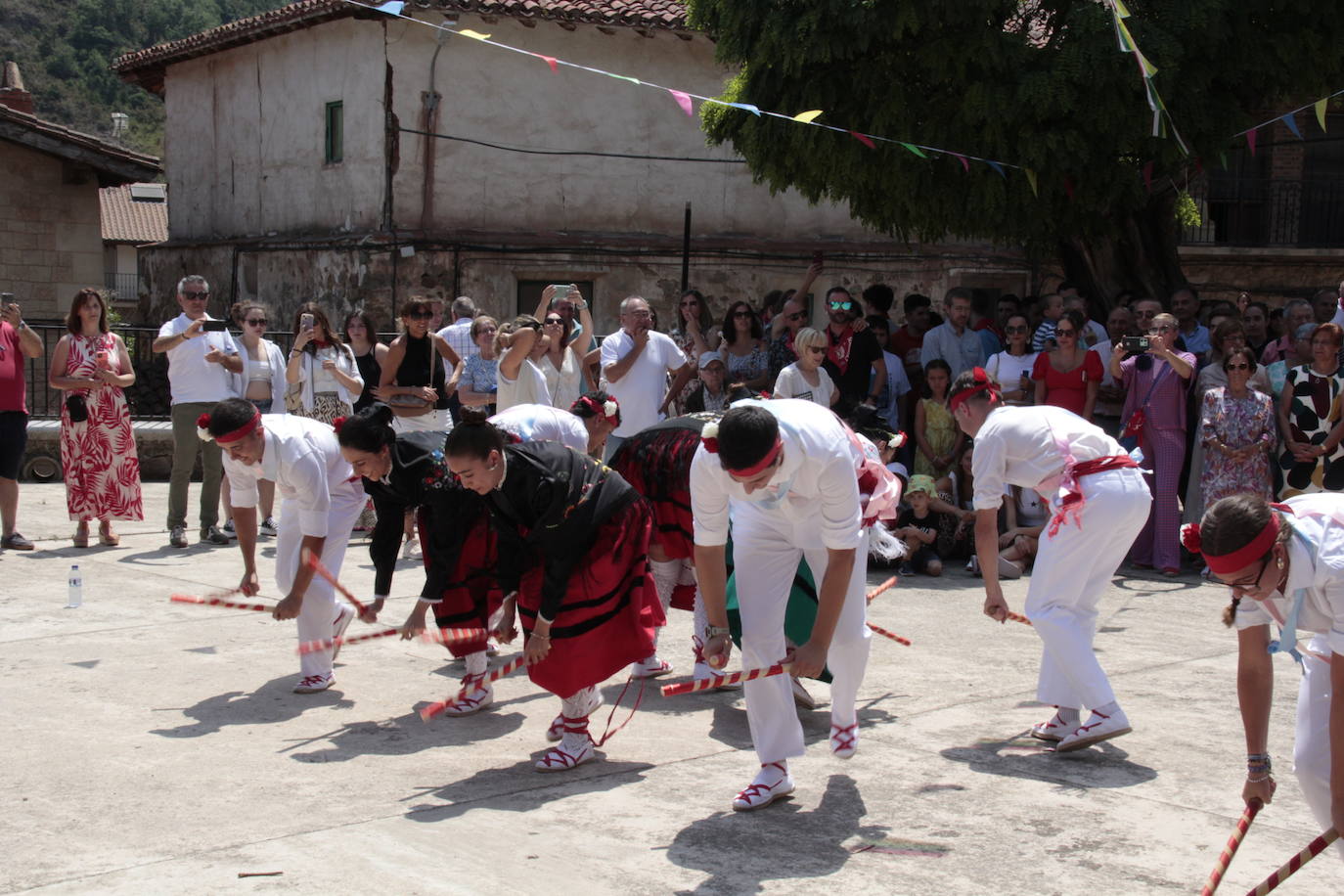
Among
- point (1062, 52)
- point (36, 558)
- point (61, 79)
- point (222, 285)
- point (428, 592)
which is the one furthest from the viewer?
point (61, 79)

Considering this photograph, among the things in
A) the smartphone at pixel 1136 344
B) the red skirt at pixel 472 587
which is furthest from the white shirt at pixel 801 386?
the red skirt at pixel 472 587

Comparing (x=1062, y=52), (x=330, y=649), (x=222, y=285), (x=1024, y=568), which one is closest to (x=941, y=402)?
(x=1024, y=568)

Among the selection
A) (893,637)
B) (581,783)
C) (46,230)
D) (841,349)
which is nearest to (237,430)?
(581,783)

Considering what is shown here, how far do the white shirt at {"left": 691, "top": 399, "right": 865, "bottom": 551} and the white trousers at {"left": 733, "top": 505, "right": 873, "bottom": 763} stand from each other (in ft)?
0.69

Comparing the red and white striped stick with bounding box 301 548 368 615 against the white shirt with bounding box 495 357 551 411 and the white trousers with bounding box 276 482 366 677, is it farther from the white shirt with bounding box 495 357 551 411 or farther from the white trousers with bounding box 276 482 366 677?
the white shirt with bounding box 495 357 551 411

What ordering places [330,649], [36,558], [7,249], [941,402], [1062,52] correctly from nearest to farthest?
[330,649] → [36,558] → [941,402] → [1062,52] → [7,249]

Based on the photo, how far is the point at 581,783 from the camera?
5.34 metres

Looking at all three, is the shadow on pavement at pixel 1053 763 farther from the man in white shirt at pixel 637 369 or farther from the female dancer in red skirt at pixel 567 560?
the man in white shirt at pixel 637 369

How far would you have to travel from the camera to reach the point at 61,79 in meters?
56.7

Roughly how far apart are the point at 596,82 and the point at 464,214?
9.31 ft

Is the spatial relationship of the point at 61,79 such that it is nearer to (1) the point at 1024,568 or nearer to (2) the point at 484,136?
(2) the point at 484,136

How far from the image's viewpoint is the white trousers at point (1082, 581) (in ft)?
18.9

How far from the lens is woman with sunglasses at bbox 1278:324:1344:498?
9898 mm

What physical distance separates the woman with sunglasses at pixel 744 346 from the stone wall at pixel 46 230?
1284 centimetres
